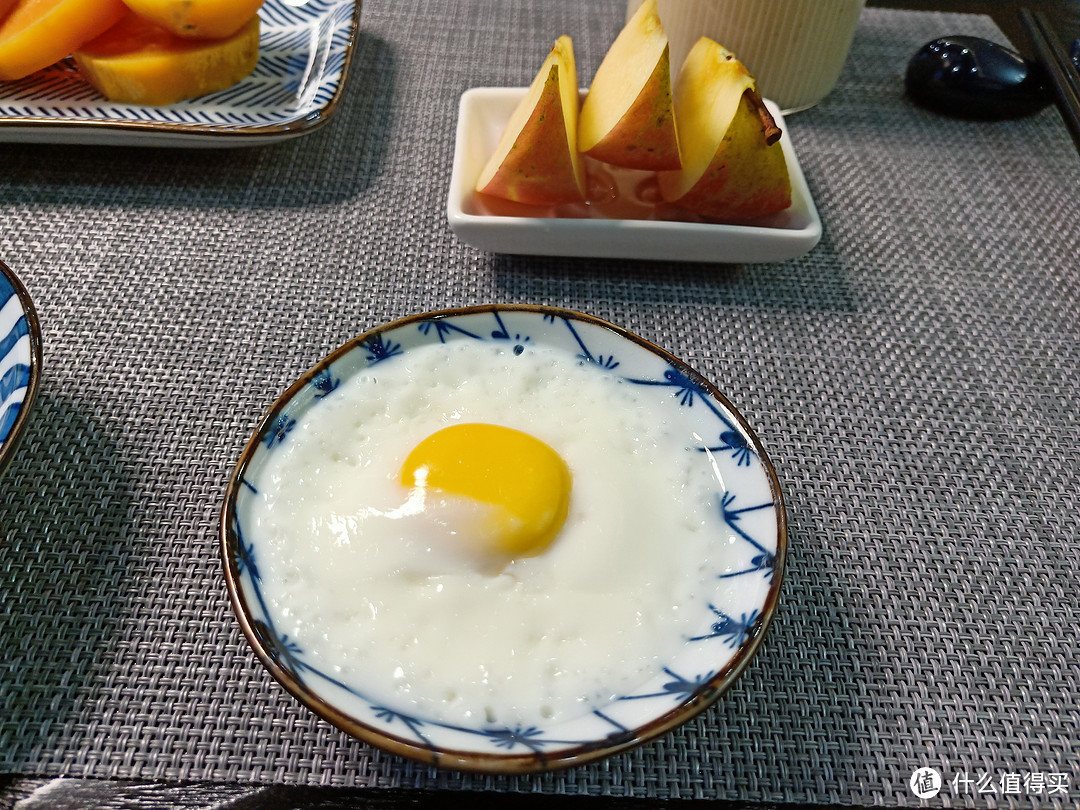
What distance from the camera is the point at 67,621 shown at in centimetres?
77

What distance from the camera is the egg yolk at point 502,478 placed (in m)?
0.71

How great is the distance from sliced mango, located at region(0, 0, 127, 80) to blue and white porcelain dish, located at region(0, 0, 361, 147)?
6 centimetres

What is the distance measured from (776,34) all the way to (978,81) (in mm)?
457

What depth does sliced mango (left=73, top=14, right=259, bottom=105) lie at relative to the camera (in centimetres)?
128

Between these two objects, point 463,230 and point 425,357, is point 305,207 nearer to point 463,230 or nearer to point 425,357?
point 463,230

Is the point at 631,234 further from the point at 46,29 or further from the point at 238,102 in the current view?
the point at 46,29

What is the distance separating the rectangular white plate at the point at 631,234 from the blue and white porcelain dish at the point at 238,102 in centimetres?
36

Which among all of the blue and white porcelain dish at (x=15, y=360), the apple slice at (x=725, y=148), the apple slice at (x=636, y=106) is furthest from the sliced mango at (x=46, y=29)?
the apple slice at (x=725, y=148)

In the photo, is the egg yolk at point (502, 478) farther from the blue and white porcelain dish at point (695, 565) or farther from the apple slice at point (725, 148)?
the apple slice at point (725, 148)

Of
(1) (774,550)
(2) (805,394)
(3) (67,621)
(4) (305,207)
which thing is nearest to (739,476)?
(1) (774,550)

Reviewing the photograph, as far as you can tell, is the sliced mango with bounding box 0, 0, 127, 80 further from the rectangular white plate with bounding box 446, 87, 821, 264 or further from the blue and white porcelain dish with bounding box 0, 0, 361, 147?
the rectangular white plate with bounding box 446, 87, 821, 264

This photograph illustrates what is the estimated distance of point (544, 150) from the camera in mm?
1097

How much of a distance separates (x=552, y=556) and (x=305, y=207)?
0.85 meters

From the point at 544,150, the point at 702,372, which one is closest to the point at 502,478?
the point at 702,372
